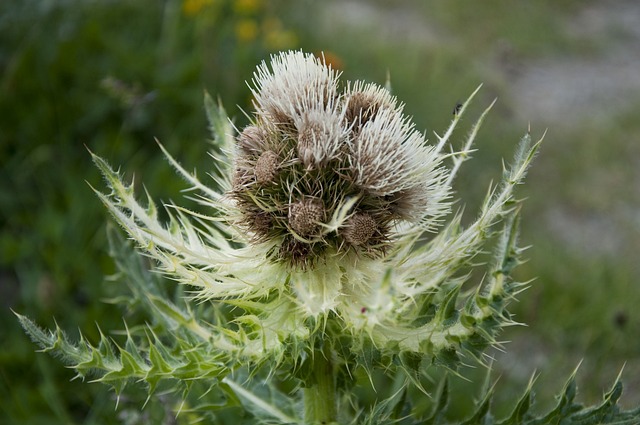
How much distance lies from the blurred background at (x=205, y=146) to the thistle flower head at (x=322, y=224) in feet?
3.45

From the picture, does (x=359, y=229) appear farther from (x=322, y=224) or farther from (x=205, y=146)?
(x=205, y=146)

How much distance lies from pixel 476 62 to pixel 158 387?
257 inches

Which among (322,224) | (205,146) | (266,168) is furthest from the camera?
(205,146)

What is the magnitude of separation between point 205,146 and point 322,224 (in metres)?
2.71

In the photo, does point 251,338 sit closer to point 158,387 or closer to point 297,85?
point 158,387

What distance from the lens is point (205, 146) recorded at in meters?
4.40

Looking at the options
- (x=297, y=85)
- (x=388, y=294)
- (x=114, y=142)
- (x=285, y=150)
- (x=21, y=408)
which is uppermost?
(x=297, y=85)

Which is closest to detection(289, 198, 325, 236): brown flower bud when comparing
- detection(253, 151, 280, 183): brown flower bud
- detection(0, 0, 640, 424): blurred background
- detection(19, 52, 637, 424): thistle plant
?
detection(19, 52, 637, 424): thistle plant

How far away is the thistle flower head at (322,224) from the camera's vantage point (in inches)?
73.5

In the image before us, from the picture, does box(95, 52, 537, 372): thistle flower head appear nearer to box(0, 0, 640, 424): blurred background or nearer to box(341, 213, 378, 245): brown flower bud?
box(341, 213, 378, 245): brown flower bud

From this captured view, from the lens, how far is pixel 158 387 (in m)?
1.99

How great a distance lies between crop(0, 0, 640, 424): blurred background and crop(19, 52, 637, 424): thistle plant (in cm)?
104

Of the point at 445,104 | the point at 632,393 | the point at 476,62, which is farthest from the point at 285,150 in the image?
the point at 476,62

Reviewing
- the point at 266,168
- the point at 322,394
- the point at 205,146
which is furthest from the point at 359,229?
the point at 205,146
